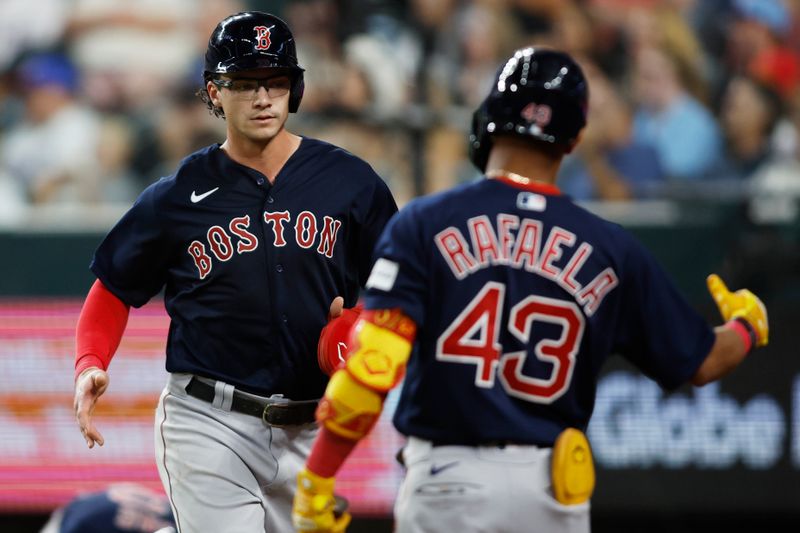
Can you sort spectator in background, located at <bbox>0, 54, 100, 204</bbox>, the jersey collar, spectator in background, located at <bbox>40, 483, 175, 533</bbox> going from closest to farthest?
the jersey collar → spectator in background, located at <bbox>40, 483, 175, 533</bbox> → spectator in background, located at <bbox>0, 54, 100, 204</bbox>

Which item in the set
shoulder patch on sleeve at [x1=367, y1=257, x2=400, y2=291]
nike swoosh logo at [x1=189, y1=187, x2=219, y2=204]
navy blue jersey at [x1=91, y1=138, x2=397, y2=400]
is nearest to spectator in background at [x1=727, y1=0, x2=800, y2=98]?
navy blue jersey at [x1=91, y1=138, x2=397, y2=400]

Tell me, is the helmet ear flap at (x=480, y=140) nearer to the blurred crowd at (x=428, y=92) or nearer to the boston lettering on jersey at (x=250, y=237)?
the boston lettering on jersey at (x=250, y=237)

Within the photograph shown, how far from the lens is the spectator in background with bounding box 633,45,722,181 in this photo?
755 cm

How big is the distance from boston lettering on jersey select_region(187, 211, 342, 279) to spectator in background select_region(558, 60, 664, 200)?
3.77 metres

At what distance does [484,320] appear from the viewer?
2996mm

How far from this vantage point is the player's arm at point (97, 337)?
3.81m

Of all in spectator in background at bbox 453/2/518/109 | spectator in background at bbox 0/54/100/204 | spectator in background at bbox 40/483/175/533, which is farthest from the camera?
spectator in background at bbox 0/54/100/204

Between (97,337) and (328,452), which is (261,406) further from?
(328,452)

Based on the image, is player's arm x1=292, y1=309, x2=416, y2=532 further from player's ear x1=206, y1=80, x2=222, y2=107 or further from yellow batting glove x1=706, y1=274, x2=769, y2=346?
player's ear x1=206, y1=80, x2=222, y2=107

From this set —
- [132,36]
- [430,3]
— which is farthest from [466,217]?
[132,36]

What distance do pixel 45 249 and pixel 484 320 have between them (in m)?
4.48

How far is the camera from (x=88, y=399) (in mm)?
3777

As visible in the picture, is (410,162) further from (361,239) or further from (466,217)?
(466,217)

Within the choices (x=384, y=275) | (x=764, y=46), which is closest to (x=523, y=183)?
(x=384, y=275)
